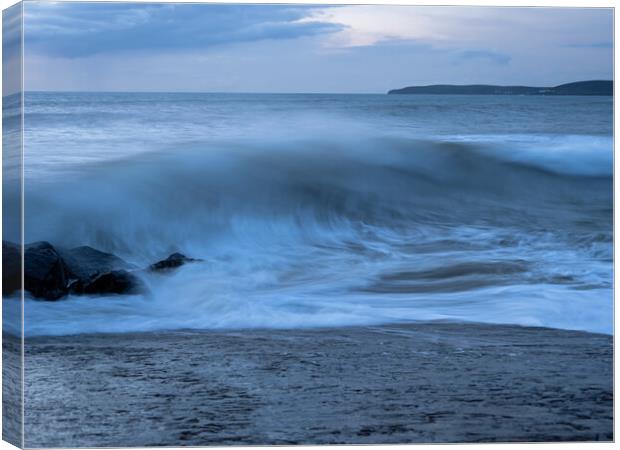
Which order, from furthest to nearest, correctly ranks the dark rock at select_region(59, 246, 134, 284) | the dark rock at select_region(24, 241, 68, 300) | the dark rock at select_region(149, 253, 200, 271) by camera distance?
1. the dark rock at select_region(149, 253, 200, 271)
2. the dark rock at select_region(59, 246, 134, 284)
3. the dark rock at select_region(24, 241, 68, 300)

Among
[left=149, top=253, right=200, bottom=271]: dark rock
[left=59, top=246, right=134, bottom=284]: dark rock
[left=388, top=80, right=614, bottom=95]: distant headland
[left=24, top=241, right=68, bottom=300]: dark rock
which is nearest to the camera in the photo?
[left=24, top=241, right=68, bottom=300]: dark rock

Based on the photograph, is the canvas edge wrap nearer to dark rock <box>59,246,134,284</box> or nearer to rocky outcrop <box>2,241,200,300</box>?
rocky outcrop <box>2,241,200,300</box>

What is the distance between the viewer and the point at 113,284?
6445mm

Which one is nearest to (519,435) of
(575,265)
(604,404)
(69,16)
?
(604,404)

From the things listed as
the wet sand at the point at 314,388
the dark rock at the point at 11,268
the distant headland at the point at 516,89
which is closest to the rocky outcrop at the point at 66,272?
the dark rock at the point at 11,268

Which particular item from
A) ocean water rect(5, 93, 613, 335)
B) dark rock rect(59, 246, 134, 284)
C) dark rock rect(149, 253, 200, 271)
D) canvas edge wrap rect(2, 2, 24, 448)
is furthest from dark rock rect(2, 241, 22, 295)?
dark rock rect(149, 253, 200, 271)

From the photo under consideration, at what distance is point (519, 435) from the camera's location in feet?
21.3

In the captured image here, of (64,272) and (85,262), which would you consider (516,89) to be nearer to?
(85,262)

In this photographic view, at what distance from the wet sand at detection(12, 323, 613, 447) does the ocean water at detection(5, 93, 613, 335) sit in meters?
0.11

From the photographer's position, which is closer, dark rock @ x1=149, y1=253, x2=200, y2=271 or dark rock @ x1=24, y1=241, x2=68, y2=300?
dark rock @ x1=24, y1=241, x2=68, y2=300

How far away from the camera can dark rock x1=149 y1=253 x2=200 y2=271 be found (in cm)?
652

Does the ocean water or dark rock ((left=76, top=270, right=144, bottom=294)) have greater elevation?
the ocean water

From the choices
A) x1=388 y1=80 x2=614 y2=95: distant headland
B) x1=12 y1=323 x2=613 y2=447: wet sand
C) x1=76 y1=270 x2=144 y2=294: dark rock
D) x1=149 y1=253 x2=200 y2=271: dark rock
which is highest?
x1=388 y1=80 x2=614 y2=95: distant headland

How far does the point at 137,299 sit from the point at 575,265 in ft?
7.78
